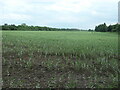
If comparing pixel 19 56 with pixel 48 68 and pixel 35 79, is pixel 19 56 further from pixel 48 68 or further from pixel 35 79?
pixel 35 79

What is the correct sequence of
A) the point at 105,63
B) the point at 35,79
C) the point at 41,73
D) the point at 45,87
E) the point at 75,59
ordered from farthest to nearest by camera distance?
1. the point at 75,59
2. the point at 105,63
3. the point at 41,73
4. the point at 35,79
5. the point at 45,87

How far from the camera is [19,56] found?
5156 mm

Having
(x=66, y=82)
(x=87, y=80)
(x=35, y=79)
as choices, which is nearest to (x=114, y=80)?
(x=87, y=80)

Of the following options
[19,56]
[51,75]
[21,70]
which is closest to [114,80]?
[51,75]

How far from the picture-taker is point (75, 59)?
5105 mm

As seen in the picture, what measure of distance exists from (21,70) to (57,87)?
1132 millimetres

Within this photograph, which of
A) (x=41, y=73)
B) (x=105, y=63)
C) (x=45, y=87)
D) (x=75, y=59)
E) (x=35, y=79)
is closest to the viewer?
(x=45, y=87)

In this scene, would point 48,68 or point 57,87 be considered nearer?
point 57,87

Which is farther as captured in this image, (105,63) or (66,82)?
(105,63)

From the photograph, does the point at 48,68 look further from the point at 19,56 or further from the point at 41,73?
the point at 19,56

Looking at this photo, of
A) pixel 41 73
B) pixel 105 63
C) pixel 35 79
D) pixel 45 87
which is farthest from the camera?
pixel 105 63

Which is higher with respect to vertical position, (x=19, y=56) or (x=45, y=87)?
(x=19, y=56)

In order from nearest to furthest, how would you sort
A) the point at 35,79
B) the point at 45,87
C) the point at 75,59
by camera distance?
the point at 45,87 → the point at 35,79 → the point at 75,59

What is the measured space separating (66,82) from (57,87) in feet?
0.85
